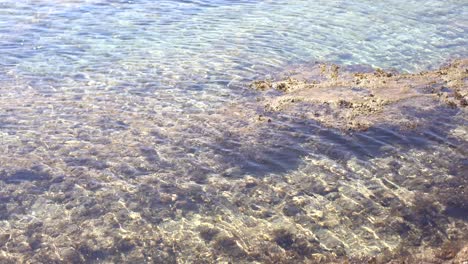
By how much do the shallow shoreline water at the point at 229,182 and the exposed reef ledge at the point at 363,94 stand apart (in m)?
0.11

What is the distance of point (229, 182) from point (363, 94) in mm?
5749

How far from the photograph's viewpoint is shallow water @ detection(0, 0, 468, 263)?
8.93 metres

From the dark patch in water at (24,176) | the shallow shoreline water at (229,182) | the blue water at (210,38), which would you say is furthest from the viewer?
the blue water at (210,38)

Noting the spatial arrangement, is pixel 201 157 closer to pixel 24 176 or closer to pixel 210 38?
pixel 24 176

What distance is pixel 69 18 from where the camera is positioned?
2120cm

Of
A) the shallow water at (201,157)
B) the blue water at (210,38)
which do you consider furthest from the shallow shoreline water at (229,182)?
the blue water at (210,38)

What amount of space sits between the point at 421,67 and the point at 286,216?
9978 millimetres

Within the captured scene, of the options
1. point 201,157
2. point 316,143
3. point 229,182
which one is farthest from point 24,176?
point 316,143

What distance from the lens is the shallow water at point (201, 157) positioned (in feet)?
29.3

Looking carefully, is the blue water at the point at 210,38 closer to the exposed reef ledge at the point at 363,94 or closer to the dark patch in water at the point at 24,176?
the exposed reef ledge at the point at 363,94

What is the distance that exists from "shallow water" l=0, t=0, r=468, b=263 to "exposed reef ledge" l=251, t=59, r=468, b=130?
0.45 m

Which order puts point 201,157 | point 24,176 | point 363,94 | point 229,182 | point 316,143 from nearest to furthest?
point 229,182 < point 24,176 < point 201,157 < point 316,143 < point 363,94

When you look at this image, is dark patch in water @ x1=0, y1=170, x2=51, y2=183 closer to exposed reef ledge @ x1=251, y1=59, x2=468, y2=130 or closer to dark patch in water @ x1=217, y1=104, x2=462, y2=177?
dark patch in water @ x1=217, y1=104, x2=462, y2=177

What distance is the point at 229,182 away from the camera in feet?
34.6
